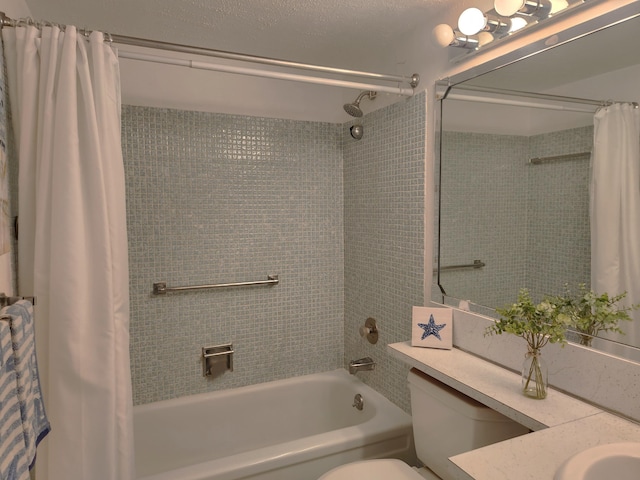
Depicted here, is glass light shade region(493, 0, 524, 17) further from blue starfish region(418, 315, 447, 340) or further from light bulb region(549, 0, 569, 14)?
blue starfish region(418, 315, 447, 340)

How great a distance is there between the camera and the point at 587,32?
1.20 m

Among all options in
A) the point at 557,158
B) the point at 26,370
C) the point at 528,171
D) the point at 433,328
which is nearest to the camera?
the point at 26,370

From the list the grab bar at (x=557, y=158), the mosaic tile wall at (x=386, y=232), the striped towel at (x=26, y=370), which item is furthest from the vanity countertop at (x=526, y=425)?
the striped towel at (x=26, y=370)

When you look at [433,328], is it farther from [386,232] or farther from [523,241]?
[386,232]

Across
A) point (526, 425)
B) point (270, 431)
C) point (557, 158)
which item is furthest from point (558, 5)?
point (270, 431)

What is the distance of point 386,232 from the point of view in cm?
214

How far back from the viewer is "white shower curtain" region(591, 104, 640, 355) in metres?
1.13

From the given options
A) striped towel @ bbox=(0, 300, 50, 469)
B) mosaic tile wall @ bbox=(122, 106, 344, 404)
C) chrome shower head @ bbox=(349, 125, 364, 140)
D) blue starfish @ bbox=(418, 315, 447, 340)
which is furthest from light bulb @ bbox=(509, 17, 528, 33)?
striped towel @ bbox=(0, 300, 50, 469)

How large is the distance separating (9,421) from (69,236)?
1.93ft

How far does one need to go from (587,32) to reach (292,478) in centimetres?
191

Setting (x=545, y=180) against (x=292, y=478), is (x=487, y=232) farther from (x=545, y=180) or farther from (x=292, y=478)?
(x=292, y=478)

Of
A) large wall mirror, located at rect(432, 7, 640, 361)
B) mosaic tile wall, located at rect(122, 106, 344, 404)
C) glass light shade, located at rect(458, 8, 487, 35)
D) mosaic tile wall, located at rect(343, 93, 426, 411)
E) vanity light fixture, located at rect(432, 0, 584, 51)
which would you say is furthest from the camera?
mosaic tile wall, located at rect(122, 106, 344, 404)

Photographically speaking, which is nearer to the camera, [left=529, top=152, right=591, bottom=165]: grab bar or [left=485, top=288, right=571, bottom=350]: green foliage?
[left=485, top=288, right=571, bottom=350]: green foliage

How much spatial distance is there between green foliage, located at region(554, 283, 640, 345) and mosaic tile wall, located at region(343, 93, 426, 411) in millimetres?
696
